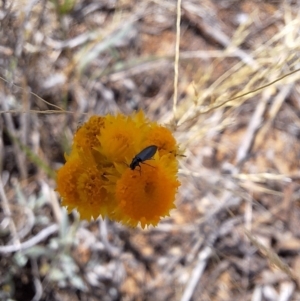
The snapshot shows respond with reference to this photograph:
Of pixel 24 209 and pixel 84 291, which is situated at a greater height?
pixel 24 209

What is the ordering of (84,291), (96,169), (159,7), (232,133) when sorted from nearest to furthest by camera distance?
(96,169) → (84,291) → (232,133) → (159,7)

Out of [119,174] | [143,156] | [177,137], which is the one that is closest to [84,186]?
[119,174]

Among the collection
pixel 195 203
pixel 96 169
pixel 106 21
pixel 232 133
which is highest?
pixel 96 169

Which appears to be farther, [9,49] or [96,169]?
[9,49]

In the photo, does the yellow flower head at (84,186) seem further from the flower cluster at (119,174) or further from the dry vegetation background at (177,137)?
the dry vegetation background at (177,137)

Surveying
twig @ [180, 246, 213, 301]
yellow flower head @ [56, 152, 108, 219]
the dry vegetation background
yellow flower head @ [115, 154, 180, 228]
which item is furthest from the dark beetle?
twig @ [180, 246, 213, 301]

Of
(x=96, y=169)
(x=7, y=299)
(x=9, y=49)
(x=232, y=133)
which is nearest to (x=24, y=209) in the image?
(x=7, y=299)

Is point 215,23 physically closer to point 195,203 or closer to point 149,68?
point 149,68

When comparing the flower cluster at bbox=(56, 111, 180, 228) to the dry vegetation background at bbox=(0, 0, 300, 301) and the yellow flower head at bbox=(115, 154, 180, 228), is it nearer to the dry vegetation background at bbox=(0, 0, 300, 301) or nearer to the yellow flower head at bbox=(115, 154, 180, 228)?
the yellow flower head at bbox=(115, 154, 180, 228)
